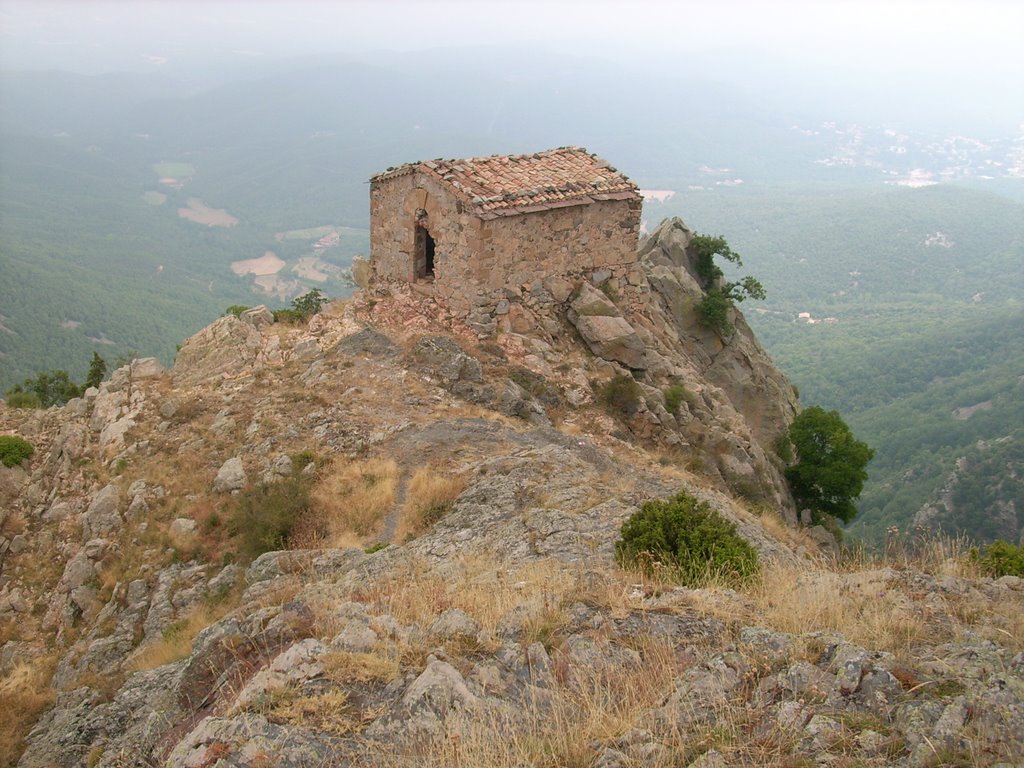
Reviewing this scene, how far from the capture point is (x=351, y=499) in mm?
12609

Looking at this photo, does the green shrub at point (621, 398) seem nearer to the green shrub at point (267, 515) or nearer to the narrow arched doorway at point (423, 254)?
the narrow arched doorway at point (423, 254)

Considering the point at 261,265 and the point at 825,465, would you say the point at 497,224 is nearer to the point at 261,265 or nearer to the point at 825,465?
the point at 825,465

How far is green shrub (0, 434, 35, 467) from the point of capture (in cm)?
1588

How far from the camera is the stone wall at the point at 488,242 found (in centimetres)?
1769

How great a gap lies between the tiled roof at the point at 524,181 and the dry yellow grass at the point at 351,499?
678 centimetres

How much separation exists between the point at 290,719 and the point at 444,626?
1.67 metres

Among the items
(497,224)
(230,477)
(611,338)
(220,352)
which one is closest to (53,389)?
(220,352)

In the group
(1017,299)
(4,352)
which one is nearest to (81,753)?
(4,352)

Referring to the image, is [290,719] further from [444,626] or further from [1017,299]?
[1017,299]

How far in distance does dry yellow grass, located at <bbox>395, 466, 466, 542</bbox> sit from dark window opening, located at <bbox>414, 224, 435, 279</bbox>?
24.8 feet

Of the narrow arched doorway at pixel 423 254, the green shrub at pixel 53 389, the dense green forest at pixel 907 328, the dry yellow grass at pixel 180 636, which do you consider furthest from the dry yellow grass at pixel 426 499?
the green shrub at pixel 53 389

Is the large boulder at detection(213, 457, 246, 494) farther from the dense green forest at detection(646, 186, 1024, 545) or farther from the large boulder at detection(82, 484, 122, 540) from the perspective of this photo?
the dense green forest at detection(646, 186, 1024, 545)

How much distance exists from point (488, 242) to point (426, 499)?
7.27 metres

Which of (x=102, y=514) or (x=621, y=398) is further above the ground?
(x=621, y=398)
